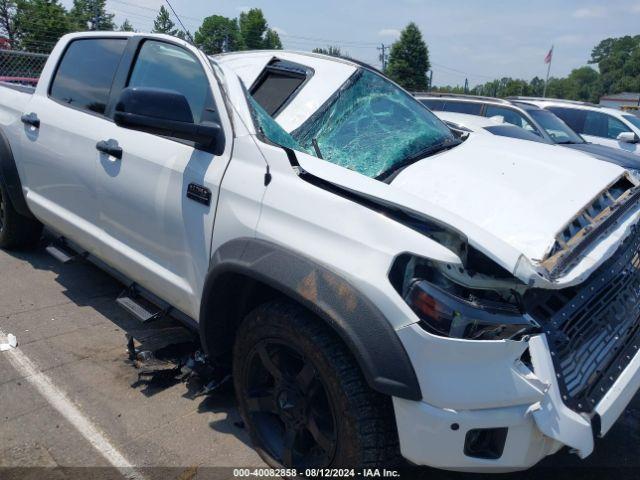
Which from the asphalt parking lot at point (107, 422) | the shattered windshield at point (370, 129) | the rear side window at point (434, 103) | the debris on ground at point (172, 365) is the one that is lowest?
the asphalt parking lot at point (107, 422)

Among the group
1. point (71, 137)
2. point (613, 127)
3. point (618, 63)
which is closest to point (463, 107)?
point (613, 127)

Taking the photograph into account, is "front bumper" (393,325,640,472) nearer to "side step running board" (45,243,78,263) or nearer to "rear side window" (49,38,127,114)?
"rear side window" (49,38,127,114)

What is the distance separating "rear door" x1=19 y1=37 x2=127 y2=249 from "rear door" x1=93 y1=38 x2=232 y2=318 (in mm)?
160

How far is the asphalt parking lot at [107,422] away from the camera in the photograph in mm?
2619

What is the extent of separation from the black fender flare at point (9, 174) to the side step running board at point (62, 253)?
1.38ft

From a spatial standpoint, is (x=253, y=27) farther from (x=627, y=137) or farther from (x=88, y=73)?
(x=88, y=73)

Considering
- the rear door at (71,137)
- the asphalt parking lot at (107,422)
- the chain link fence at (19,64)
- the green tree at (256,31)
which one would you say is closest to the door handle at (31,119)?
the rear door at (71,137)

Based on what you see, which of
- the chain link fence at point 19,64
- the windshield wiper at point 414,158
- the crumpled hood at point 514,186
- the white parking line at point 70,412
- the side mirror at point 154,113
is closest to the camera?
the crumpled hood at point 514,186

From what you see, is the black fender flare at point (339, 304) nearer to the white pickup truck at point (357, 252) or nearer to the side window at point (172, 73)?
the white pickup truck at point (357, 252)

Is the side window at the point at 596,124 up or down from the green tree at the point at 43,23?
down

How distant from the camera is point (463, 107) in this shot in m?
10.7

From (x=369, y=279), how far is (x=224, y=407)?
1.54 m

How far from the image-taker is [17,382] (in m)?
3.20

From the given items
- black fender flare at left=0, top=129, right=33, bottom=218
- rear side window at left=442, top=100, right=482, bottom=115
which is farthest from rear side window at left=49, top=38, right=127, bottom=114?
rear side window at left=442, top=100, right=482, bottom=115
